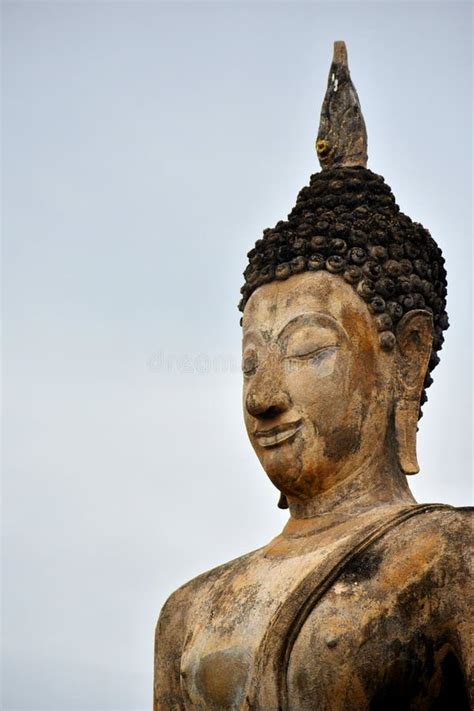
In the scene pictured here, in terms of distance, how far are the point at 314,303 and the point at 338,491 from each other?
137 cm

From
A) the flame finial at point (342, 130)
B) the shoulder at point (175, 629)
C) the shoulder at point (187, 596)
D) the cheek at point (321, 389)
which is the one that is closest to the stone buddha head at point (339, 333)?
the cheek at point (321, 389)

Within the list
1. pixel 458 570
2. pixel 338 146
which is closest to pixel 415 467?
pixel 458 570

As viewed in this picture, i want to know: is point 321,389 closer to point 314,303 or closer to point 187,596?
point 314,303

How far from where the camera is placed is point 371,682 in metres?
9.65

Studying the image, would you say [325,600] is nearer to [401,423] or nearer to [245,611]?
[245,611]

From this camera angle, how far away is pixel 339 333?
35.7 ft

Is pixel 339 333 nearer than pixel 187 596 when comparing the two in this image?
Yes

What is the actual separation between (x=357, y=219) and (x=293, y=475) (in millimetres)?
1998

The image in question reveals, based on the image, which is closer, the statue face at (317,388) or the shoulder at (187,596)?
the statue face at (317,388)

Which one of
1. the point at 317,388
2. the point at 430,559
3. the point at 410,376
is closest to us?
the point at 430,559

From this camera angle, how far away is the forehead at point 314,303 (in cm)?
1096

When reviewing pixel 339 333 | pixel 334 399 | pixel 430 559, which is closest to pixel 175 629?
pixel 334 399

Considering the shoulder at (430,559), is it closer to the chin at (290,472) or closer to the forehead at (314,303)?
the chin at (290,472)

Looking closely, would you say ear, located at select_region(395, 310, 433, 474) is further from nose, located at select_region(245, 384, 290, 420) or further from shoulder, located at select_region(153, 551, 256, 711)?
shoulder, located at select_region(153, 551, 256, 711)
